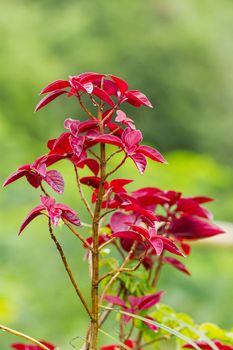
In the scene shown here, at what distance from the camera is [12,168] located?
3.19m

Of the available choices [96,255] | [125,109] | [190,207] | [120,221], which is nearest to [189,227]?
[190,207]

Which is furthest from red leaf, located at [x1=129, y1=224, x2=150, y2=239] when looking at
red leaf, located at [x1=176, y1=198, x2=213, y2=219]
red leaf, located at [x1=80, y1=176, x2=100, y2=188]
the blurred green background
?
the blurred green background

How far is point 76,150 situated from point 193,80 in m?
5.80

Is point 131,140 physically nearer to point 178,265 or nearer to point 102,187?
point 102,187

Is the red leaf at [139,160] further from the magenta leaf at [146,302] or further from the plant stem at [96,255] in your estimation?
the magenta leaf at [146,302]

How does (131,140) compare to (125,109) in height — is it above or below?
below

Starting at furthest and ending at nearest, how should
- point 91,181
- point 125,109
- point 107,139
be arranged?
point 125,109 < point 91,181 < point 107,139

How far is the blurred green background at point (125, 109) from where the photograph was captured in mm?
2646

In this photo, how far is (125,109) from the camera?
6082 mm

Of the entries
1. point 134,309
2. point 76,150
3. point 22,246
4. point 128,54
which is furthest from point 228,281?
point 128,54

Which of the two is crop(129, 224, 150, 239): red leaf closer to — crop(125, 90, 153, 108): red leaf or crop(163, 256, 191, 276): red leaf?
crop(125, 90, 153, 108): red leaf

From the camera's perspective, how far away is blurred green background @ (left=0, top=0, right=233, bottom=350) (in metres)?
2.65

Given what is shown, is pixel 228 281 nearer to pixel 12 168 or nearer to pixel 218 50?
pixel 12 168

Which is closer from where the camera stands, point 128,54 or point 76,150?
point 76,150
